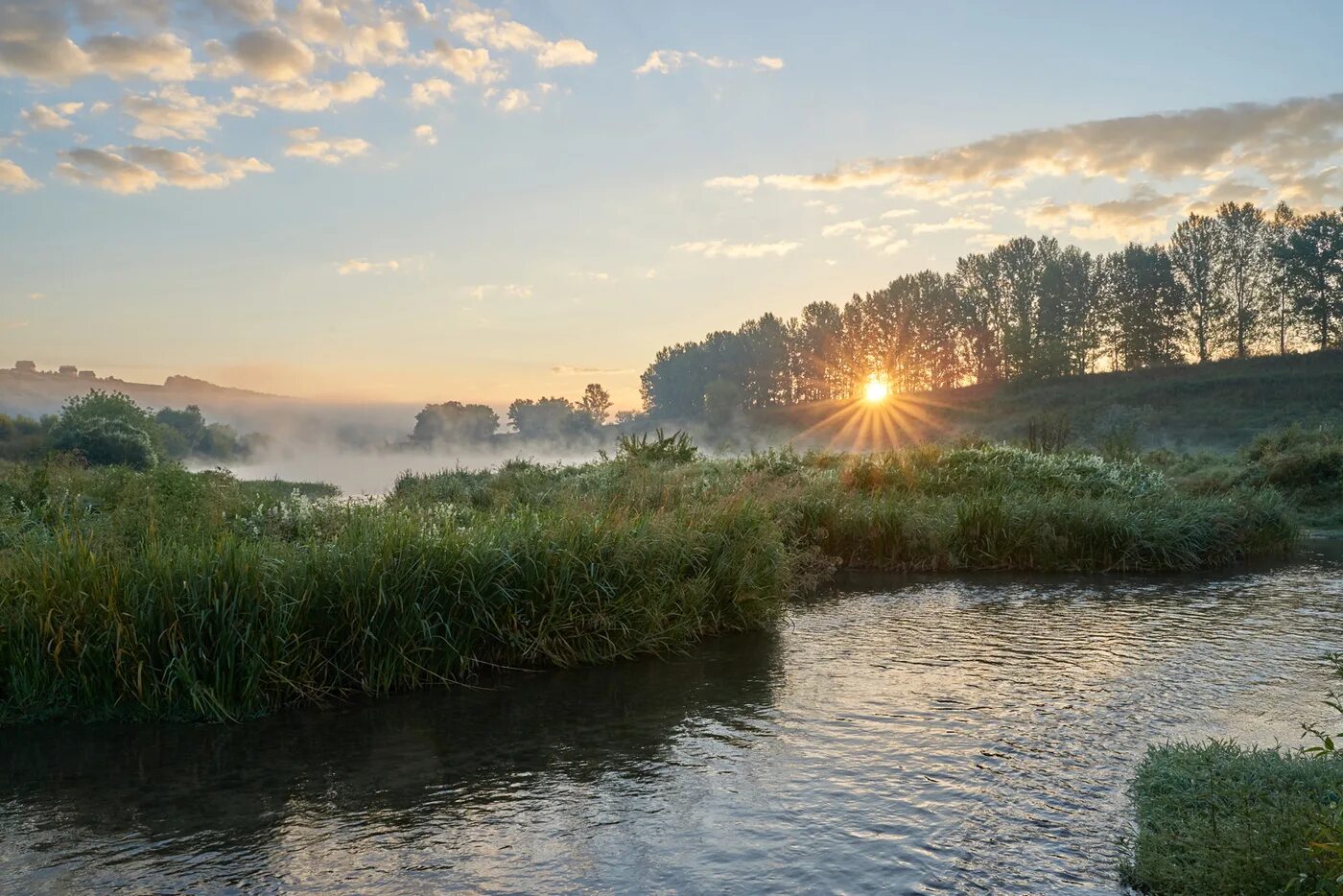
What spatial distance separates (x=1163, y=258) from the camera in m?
63.9

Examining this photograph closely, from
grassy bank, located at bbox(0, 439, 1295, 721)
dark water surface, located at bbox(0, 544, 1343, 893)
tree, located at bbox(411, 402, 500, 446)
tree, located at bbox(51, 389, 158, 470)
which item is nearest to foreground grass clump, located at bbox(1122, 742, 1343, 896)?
dark water surface, located at bbox(0, 544, 1343, 893)

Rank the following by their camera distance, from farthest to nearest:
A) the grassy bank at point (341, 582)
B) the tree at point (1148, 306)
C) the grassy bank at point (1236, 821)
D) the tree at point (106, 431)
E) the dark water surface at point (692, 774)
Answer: the tree at point (1148, 306) → the tree at point (106, 431) → the grassy bank at point (341, 582) → the dark water surface at point (692, 774) → the grassy bank at point (1236, 821)

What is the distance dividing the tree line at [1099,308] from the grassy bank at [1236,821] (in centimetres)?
6272

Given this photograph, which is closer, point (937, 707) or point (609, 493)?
point (937, 707)

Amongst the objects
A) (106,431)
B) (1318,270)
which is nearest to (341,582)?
(106,431)

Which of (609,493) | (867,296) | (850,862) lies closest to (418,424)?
(867,296)

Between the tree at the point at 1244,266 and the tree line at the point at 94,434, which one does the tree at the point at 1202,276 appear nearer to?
the tree at the point at 1244,266

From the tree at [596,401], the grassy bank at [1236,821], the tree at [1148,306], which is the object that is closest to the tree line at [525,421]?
the tree at [596,401]

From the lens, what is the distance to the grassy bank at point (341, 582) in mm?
7398

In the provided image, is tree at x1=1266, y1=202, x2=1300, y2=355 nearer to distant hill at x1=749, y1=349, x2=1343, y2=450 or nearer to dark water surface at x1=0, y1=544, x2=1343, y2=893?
distant hill at x1=749, y1=349, x2=1343, y2=450

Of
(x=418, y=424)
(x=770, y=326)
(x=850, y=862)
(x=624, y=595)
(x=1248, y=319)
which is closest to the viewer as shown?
(x=850, y=862)

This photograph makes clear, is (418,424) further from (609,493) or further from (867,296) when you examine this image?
(609,493)

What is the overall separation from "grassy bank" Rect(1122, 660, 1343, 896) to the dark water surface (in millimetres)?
264

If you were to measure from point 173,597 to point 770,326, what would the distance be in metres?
102
